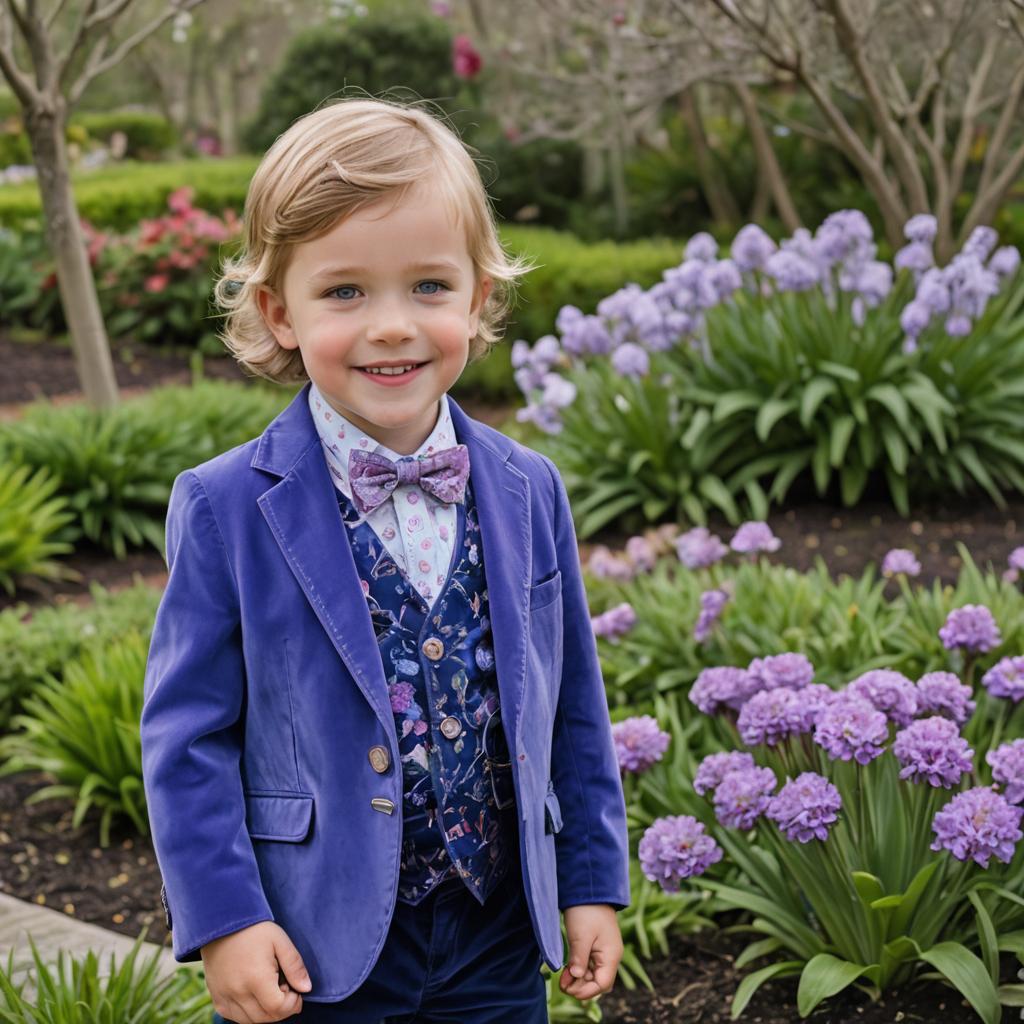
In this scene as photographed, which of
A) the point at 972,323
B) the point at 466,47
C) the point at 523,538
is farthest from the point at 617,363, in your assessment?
the point at 466,47

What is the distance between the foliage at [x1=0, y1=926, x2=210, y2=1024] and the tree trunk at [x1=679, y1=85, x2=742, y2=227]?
10831mm

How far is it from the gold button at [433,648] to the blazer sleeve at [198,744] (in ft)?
0.74

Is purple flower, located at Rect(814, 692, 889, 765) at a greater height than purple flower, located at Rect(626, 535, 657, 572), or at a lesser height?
greater

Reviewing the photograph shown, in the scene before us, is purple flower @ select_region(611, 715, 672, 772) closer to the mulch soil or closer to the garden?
the garden

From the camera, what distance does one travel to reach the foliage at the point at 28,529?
6.02m

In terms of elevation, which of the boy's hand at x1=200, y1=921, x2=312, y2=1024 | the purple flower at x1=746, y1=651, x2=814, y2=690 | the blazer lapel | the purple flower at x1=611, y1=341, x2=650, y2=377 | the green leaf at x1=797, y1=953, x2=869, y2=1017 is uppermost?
the blazer lapel

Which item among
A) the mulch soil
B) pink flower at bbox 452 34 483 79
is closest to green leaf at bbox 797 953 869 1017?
the mulch soil

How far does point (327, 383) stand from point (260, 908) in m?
0.63

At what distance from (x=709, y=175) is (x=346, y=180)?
11565 mm

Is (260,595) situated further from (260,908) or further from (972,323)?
(972,323)

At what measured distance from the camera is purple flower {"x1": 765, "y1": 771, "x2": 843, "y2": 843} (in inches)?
100

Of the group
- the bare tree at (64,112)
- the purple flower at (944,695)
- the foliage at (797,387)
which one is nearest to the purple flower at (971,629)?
the purple flower at (944,695)

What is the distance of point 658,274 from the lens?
403 inches

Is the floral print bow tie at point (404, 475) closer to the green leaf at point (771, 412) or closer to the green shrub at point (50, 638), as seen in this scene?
the green shrub at point (50, 638)
